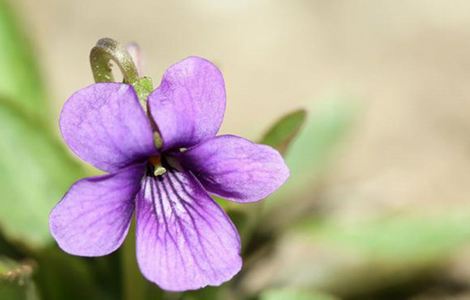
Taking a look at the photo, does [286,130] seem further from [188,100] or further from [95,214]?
[95,214]

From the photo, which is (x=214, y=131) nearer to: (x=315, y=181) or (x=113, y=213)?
(x=113, y=213)

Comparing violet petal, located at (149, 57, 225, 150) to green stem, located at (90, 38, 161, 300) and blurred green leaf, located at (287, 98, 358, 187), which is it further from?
blurred green leaf, located at (287, 98, 358, 187)

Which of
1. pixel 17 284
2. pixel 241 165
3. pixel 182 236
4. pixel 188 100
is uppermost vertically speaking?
pixel 188 100

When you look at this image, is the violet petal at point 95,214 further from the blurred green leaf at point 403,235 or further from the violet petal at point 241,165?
the blurred green leaf at point 403,235

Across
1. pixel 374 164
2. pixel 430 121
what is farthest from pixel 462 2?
pixel 374 164

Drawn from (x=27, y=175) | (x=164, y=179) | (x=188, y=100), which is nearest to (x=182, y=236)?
(x=164, y=179)

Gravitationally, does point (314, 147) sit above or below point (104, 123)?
below
